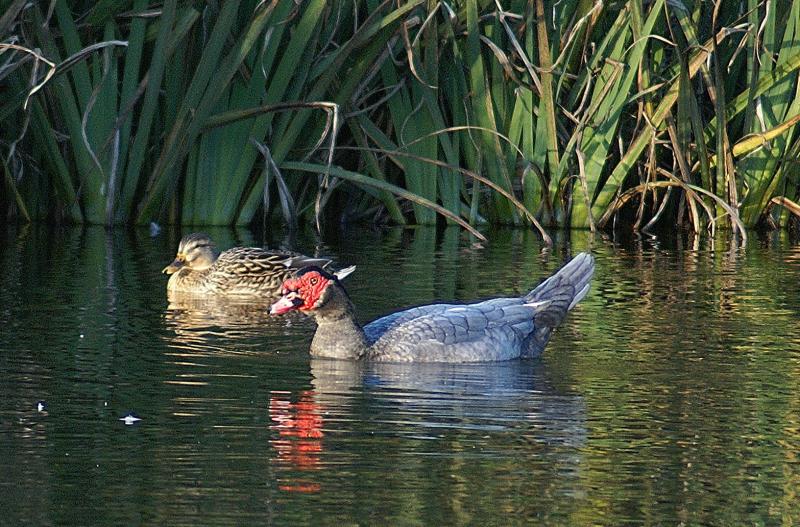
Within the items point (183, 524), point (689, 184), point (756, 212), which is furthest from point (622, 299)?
point (183, 524)

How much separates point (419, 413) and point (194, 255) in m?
5.22

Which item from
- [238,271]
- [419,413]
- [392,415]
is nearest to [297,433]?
[392,415]

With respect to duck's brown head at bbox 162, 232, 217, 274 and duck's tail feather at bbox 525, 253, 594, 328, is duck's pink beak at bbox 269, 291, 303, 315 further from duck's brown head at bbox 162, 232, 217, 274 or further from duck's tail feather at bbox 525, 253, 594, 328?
duck's brown head at bbox 162, 232, 217, 274

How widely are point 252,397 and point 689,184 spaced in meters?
7.73

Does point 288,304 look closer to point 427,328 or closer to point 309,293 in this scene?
point 309,293

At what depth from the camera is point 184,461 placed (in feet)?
19.8

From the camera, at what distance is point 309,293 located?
871 centimetres

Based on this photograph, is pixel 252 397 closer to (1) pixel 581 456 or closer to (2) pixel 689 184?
(1) pixel 581 456

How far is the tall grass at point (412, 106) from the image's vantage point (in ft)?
45.3

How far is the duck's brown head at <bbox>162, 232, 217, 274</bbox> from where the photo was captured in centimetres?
1184

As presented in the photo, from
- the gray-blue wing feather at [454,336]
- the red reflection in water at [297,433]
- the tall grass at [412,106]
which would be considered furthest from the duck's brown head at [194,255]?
the red reflection in water at [297,433]

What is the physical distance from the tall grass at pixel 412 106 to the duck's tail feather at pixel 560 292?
13.6ft

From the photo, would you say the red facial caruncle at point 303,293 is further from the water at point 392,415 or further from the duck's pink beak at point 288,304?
the water at point 392,415

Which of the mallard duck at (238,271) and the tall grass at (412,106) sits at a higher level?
the tall grass at (412,106)
